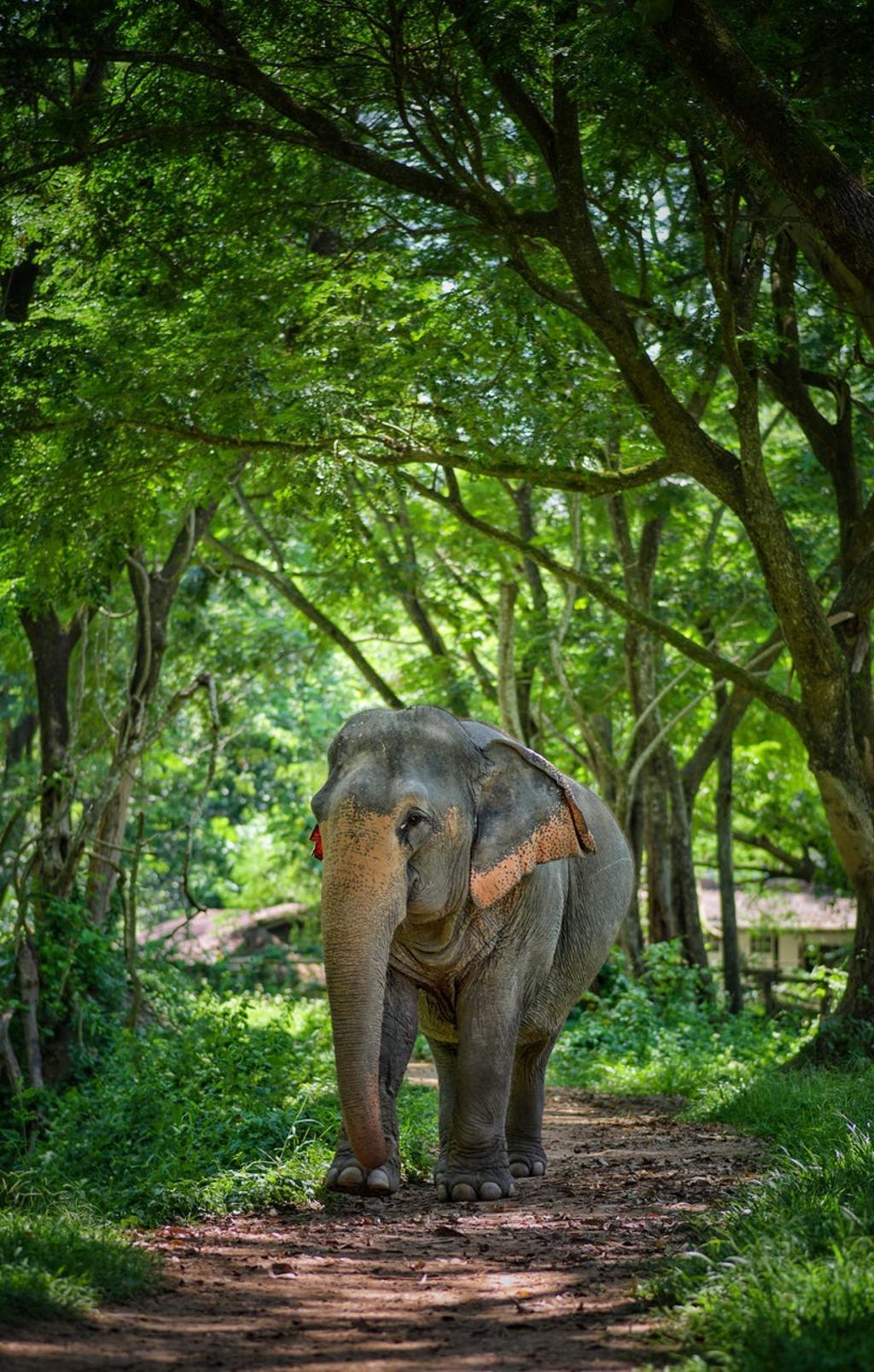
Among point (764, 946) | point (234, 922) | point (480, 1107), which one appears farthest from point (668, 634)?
point (764, 946)

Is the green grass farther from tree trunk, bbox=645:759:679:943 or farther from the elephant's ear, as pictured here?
tree trunk, bbox=645:759:679:943

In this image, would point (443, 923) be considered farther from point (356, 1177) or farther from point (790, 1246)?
point (790, 1246)

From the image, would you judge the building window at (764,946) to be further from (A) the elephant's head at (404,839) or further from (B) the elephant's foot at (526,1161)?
(A) the elephant's head at (404,839)

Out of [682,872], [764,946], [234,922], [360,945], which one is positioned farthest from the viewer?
[764,946]

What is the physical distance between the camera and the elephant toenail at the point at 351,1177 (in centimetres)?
681

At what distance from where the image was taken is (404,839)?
270 inches

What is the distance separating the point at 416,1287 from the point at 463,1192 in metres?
1.92

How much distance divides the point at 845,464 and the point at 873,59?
4.32m

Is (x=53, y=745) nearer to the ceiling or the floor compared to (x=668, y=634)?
nearer to the floor

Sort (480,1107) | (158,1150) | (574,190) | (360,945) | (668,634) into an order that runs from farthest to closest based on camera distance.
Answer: (668,634) → (574,190) → (158,1150) → (480,1107) → (360,945)

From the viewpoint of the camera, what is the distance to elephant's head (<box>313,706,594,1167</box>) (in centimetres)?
646

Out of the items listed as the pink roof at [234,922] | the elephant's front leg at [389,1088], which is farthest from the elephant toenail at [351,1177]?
the pink roof at [234,922]

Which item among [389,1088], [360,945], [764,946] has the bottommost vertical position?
[764,946]

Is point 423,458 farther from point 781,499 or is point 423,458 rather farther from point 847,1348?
point 847,1348
